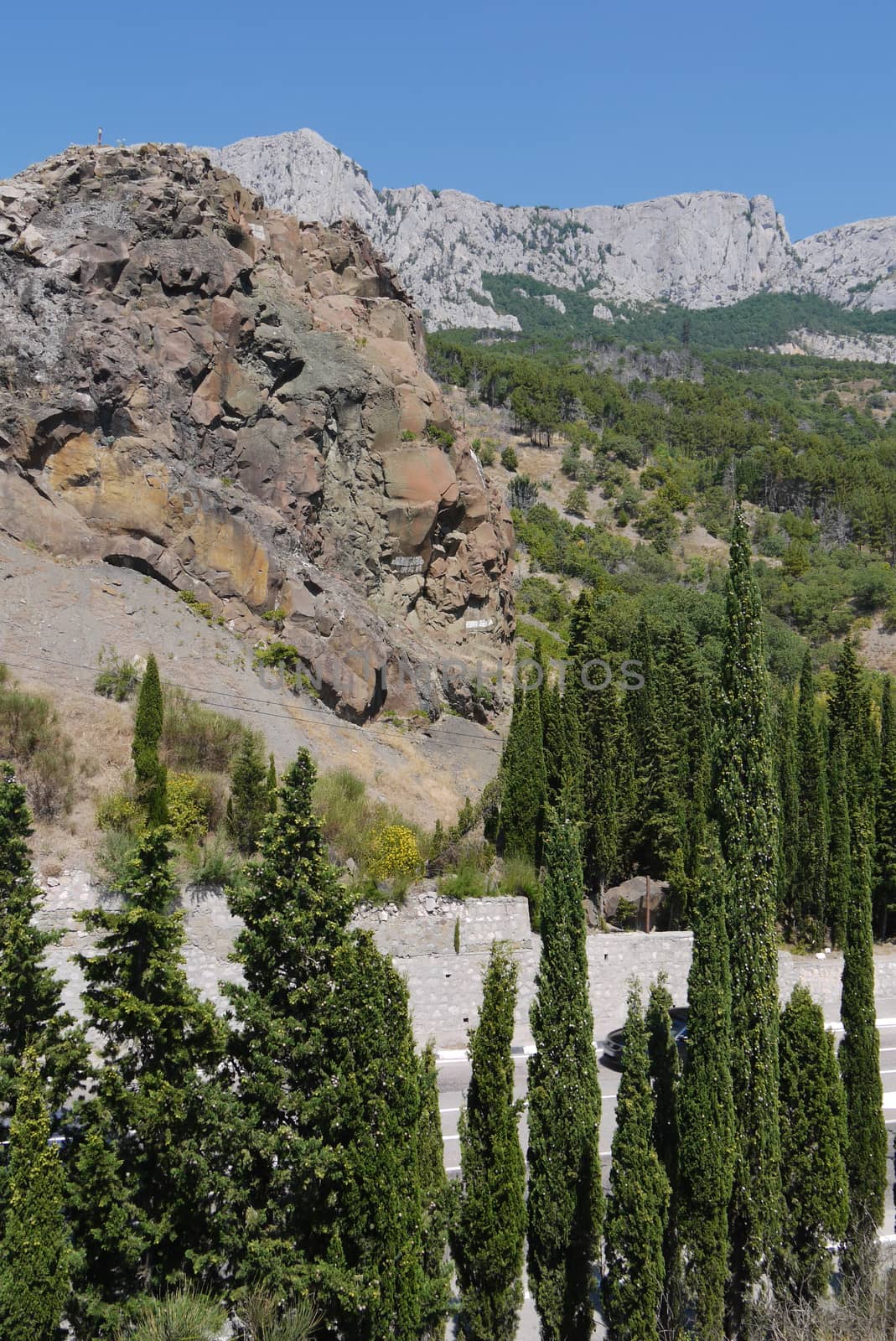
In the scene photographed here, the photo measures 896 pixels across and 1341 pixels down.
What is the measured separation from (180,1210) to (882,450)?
262 feet

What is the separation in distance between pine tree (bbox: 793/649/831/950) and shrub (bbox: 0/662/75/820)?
17208 millimetres

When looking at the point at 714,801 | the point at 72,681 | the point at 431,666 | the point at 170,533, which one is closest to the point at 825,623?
the point at 431,666

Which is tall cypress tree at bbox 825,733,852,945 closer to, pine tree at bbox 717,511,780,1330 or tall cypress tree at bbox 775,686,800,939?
tall cypress tree at bbox 775,686,800,939

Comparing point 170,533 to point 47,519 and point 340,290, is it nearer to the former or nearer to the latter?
point 47,519

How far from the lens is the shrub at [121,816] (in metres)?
18.1

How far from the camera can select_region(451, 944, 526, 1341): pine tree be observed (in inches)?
388

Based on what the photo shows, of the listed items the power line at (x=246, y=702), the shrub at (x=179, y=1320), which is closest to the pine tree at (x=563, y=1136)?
the shrub at (x=179, y=1320)

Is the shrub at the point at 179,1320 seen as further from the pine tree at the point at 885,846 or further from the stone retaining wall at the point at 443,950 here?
the pine tree at the point at 885,846

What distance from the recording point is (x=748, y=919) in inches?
436

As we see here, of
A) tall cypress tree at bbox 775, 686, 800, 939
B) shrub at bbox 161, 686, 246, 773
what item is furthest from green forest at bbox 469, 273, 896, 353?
shrub at bbox 161, 686, 246, 773

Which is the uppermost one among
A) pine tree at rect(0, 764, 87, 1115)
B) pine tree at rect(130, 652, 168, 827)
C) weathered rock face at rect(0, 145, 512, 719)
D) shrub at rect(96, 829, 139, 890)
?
weathered rock face at rect(0, 145, 512, 719)

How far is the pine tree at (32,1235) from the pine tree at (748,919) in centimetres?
669

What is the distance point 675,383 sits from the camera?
3760 inches

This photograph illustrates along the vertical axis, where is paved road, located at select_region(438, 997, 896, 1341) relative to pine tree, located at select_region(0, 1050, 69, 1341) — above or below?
below
